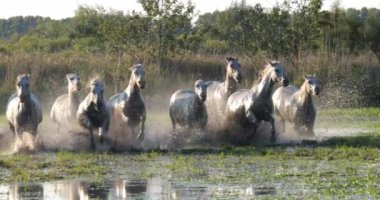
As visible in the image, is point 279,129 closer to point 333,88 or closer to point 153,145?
point 153,145

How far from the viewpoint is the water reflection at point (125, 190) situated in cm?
1495

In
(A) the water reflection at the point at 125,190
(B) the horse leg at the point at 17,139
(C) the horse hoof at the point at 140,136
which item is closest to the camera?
(A) the water reflection at the point at 125,190

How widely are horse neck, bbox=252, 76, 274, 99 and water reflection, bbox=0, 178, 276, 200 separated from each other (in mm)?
7043

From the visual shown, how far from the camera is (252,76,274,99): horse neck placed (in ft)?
76.9

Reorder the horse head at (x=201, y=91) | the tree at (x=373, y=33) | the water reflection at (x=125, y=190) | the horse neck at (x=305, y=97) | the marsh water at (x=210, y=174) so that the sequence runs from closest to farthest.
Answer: the water reflection at (x=125, y=190)
the marsh water at (x=210, y=174)
the horse head at (x=201, y=91)
the horse neck at (x=305, y=97)
the tree at (x=373, y=33)

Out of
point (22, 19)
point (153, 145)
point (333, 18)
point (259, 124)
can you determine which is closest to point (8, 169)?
point (153, 145)

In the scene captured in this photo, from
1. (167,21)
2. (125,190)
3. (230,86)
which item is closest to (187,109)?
(230,86)

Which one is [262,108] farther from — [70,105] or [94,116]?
[70,105]

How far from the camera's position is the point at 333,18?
50.6 meters

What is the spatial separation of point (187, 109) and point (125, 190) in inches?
337

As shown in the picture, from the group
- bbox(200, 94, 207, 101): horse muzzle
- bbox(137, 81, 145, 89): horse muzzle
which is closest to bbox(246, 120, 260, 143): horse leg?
bbox(200, 94, 207, 101): horse muzzle

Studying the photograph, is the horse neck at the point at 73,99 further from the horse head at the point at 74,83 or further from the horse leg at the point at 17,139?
the horse leg at the point at 17,139

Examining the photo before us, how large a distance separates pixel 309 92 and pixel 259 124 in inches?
73.9

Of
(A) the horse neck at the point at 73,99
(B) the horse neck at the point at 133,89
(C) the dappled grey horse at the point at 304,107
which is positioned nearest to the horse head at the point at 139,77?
(B) the horse neck at the point at 133,89
